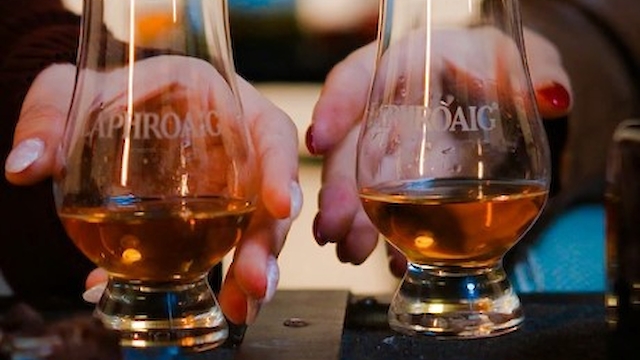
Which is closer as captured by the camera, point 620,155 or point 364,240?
point 620,155

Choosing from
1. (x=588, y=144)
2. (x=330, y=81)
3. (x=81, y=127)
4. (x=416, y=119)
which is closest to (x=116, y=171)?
(x=81, y=127)

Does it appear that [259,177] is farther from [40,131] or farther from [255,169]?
[40,131]

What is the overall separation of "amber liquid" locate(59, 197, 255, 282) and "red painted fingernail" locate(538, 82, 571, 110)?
10.1 inches

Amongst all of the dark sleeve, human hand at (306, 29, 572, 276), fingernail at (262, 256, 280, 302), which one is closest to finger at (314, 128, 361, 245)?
human hand at (306, 29, 572, 276)

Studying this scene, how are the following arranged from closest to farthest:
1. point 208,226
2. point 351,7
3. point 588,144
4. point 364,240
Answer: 1. point 208,226
2. point 364,240
3. point 588,144
4. point 351,7

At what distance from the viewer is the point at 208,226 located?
0.48 metres

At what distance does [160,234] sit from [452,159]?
5.5 inches

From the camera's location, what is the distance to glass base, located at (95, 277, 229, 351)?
0.49 metres

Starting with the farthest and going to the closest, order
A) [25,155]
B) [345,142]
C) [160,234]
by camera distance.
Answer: [345,142] → [25,155] → [160,234]

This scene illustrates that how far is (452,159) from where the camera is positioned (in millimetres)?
523

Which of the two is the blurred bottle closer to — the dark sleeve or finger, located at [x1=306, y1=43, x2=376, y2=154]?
finger, located at [x1=306, y1=43, x2=376, y2=154]

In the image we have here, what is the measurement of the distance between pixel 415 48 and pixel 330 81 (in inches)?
7.4

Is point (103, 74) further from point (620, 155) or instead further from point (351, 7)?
point (351, 7)

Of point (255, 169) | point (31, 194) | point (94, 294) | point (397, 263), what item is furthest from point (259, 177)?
point (31, 194)
